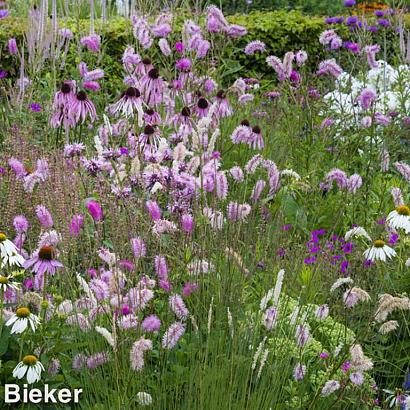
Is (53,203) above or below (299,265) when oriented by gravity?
above

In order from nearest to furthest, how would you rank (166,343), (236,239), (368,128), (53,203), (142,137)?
(166,343) → (236,239) → (53,203) → (142,137) → (368,128)

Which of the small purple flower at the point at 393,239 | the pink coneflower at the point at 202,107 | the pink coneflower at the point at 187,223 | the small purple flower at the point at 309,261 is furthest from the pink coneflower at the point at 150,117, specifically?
the small purple flower at the point at 393,239

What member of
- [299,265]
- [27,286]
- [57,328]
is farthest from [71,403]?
[299,265]

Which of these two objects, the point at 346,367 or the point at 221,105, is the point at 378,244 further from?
the point at 221,105

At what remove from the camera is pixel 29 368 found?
271 cm

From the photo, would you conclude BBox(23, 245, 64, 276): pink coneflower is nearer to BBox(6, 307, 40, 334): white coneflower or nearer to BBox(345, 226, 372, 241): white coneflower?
BBox(6, 307, 40, 334): white coneflower

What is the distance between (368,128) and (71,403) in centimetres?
327

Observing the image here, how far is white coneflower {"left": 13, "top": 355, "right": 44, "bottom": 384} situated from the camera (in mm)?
2670

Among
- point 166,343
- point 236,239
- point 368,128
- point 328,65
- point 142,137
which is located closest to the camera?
point 166,343

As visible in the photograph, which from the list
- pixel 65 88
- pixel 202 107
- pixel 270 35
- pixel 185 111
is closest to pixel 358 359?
pixel 185 111

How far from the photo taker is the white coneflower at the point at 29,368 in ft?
8.76

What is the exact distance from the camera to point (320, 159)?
557cm

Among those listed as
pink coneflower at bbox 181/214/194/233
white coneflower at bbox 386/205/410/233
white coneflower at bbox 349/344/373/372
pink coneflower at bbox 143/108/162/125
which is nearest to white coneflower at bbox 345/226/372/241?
white coneflower at bbox 386/205/410/233

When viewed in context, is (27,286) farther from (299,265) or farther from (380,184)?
(380,184)
